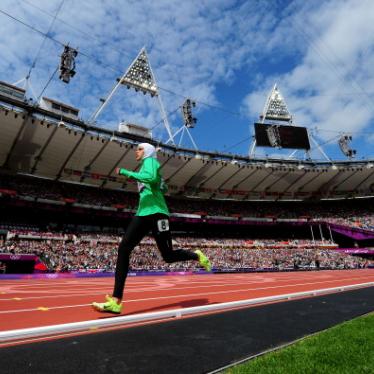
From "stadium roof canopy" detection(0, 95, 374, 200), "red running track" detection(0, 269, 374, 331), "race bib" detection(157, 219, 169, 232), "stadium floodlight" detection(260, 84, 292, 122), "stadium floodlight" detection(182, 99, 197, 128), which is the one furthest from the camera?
"stadium floodlight" detection(260, 84, 292, 122)

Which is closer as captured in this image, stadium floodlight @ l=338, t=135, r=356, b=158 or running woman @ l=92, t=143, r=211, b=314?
running woman @ l=92, t=143, r=211, b=314

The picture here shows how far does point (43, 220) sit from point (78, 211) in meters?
3.91

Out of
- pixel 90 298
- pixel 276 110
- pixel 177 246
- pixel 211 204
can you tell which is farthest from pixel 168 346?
pixel 276 110

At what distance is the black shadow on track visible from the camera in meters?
2.09

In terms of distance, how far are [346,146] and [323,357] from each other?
184 feet

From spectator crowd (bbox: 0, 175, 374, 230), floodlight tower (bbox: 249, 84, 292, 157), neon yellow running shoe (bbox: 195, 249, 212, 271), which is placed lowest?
neon yellow running shoe (bbox: 195, 249, 212, 271)

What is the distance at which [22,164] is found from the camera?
121 ft

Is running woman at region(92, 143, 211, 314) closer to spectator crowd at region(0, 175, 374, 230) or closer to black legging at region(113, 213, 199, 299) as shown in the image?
black legging at region(113, 213, 199, 299)

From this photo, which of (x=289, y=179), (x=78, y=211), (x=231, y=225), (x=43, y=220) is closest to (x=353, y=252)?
(x=289, y=179)

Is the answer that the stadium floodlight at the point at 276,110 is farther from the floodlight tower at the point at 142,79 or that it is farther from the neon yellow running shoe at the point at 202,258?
the neon yellow running shoe at the point at 202,258

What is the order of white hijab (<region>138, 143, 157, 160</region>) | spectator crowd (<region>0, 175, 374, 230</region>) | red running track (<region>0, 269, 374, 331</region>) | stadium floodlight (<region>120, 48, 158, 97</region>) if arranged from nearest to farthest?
red running track (<region>0, 269, 374, 331</region>)
white hijab (<region>138, 143, 157, 160</region>)
spectator crowd (<region>0, 175, 374, 230</region>)
stadium floodlight (<region>120, 48, 158, 97</region>)

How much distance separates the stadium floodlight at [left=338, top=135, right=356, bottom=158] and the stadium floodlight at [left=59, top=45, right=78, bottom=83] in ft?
141

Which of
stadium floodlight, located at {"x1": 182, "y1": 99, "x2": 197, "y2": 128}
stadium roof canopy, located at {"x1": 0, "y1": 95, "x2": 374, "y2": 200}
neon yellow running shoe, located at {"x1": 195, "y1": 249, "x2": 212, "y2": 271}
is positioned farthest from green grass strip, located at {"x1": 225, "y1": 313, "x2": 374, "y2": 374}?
stadium floodlight, located at {"x1": 182, "y1": 99, "x2": 197, "y2": 128}

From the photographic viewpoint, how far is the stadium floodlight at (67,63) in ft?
91.1
